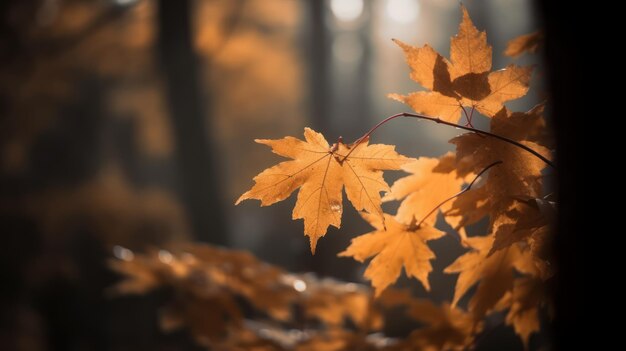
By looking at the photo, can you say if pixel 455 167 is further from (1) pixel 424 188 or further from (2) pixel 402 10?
(2) pixel 402 10

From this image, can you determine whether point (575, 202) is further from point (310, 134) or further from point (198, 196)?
point (198, 196)

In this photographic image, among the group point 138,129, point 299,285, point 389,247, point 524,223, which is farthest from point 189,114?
point 524,223

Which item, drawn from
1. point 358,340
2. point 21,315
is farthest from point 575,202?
point 21,315

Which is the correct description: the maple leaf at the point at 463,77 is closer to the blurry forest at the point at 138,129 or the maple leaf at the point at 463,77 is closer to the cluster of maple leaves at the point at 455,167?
the cluster of maple leaves at the point at 455,167

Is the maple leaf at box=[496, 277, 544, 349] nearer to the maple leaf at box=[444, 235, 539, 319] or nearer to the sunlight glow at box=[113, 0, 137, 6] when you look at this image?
the maple leaf at box=[444, 235, 539, 319]

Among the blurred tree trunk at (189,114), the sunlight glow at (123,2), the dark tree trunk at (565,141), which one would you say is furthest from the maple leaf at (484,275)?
the sunlight glow at (123,2)

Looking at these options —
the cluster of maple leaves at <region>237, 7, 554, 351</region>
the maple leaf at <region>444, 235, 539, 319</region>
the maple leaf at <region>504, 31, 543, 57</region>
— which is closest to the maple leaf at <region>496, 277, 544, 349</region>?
the maple leaf at <region>444, 235, 539, 319</region>
